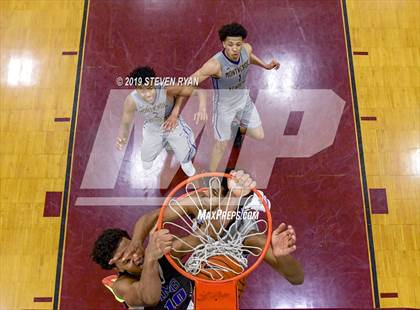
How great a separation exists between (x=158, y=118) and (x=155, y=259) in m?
1.64

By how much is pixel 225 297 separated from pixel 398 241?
2.41m

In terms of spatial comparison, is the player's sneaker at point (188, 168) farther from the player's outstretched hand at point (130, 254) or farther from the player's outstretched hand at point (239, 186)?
the player's outstretched hand at point (130, 254)

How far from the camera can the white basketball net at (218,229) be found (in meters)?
3.52

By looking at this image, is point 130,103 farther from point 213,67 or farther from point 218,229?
point 218,229

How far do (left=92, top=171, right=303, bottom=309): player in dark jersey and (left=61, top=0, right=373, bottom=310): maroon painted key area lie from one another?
32.1 inches

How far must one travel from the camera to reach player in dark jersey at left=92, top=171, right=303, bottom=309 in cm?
321

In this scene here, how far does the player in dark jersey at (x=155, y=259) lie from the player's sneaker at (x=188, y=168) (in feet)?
2.91

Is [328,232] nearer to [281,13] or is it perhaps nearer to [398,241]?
[398,241]

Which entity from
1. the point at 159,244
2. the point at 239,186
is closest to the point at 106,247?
the point at 159,244

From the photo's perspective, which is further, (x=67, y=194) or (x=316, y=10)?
(x=316, y=10)

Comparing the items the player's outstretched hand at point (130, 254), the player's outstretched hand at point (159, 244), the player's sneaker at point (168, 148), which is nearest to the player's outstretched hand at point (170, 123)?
the player's sneaker at point (168, 148)

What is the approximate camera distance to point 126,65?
5.46 meters

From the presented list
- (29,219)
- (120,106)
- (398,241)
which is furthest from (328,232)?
(29,219)

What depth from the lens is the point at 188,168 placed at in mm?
4805
